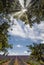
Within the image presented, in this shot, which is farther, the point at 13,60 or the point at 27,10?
the point at 13,60

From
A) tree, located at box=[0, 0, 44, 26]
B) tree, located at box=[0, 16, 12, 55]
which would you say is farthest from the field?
tree, located at box=[0, 0, 44, 26]

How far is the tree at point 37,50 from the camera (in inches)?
272

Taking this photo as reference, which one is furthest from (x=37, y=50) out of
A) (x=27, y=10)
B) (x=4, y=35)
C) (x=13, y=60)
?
(x=27, y=10)

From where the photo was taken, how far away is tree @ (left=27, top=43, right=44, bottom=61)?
691 cm

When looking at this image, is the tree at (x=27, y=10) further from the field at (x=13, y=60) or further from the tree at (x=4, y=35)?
the field at (x=13, y=60)

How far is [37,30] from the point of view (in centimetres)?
→ 718

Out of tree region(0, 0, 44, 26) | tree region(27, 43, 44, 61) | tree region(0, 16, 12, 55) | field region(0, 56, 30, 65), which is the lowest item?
field region(0, 56, 30, 65)

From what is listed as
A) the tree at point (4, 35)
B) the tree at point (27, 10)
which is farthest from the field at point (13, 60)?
the tree at point (27, 10)

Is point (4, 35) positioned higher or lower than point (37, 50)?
higher

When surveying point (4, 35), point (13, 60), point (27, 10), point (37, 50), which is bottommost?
point (13, 60)

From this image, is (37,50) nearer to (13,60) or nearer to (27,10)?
(13,60)

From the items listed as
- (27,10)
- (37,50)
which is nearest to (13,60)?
(37,50)

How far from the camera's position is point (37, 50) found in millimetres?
7008

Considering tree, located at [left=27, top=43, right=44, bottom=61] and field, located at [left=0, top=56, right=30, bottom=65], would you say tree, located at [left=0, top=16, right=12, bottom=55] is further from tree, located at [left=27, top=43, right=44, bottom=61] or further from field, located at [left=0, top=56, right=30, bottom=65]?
tree, located at [left=27, top=43, right=44, bottom=61]
